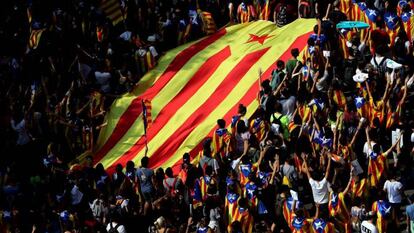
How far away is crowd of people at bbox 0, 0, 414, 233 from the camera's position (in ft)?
85.2

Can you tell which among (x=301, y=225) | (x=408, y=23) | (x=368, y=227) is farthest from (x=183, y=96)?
(x=368, y=227)

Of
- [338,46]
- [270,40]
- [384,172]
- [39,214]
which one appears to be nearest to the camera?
[384,172]

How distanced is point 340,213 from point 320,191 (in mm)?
720

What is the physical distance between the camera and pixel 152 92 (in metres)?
33.2

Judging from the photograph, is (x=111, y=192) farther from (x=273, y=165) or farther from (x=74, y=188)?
(x=273, y=165)

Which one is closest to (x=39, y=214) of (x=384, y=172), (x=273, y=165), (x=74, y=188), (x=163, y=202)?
(x=74, y=188)

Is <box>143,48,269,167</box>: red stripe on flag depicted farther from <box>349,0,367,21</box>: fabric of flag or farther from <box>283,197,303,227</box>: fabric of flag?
<box>283,197,303,227</box>: fabric of flag

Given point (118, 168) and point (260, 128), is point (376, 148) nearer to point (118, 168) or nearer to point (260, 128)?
point (260, 128)

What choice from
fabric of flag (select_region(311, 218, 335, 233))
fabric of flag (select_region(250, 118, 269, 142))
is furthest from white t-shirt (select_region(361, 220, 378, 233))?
fabric of flag (select_region(250, 118, 269, 142))

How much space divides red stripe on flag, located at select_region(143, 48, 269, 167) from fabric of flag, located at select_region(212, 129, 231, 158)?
6.79ft

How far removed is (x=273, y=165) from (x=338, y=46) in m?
4.65

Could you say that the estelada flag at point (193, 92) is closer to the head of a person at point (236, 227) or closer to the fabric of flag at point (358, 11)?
the fabric of flag at point (358, 11)

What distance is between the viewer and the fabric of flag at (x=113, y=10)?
1420 inches

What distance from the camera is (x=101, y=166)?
28.9 meters
